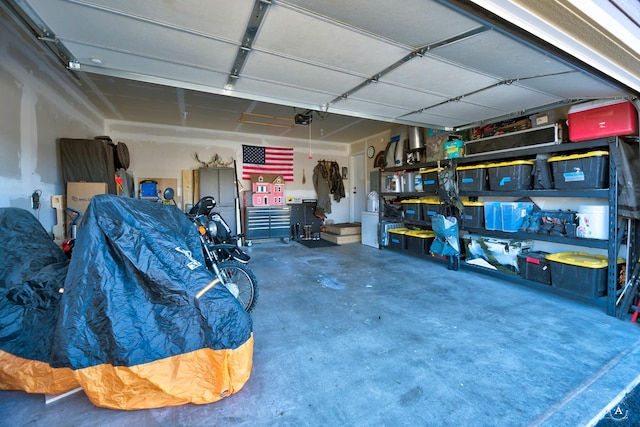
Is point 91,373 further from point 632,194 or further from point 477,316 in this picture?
point 632,194

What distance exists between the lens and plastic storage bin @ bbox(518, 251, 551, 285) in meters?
3.02

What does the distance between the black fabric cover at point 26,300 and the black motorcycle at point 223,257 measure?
892 millimetres

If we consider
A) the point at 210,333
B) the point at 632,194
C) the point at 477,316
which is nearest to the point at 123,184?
the point at 210,333

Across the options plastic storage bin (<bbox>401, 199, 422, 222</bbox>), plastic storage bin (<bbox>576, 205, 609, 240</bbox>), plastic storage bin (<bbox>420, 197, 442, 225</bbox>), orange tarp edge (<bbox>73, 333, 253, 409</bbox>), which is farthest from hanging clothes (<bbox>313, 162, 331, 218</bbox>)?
orange tarp edge (<bbox>73, 333, 253, 409</bbox>)

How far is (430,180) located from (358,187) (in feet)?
10.6

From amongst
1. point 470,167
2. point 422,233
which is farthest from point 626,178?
point 422,233

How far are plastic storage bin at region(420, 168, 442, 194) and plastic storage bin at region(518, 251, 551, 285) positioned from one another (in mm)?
1543

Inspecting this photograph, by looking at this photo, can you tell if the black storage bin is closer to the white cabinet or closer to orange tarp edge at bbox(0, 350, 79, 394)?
the white cabinet

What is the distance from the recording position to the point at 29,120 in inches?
108

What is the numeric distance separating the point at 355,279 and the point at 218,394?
2.40 meters

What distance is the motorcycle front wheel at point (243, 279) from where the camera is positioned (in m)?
2.43

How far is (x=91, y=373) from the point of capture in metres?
1.37

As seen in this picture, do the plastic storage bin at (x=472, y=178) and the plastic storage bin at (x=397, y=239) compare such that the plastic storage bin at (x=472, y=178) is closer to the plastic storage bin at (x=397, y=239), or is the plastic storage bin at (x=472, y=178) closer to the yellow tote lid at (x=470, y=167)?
the yellow tote lid at (x=470, y=167)

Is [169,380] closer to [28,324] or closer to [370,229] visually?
[28,324]
